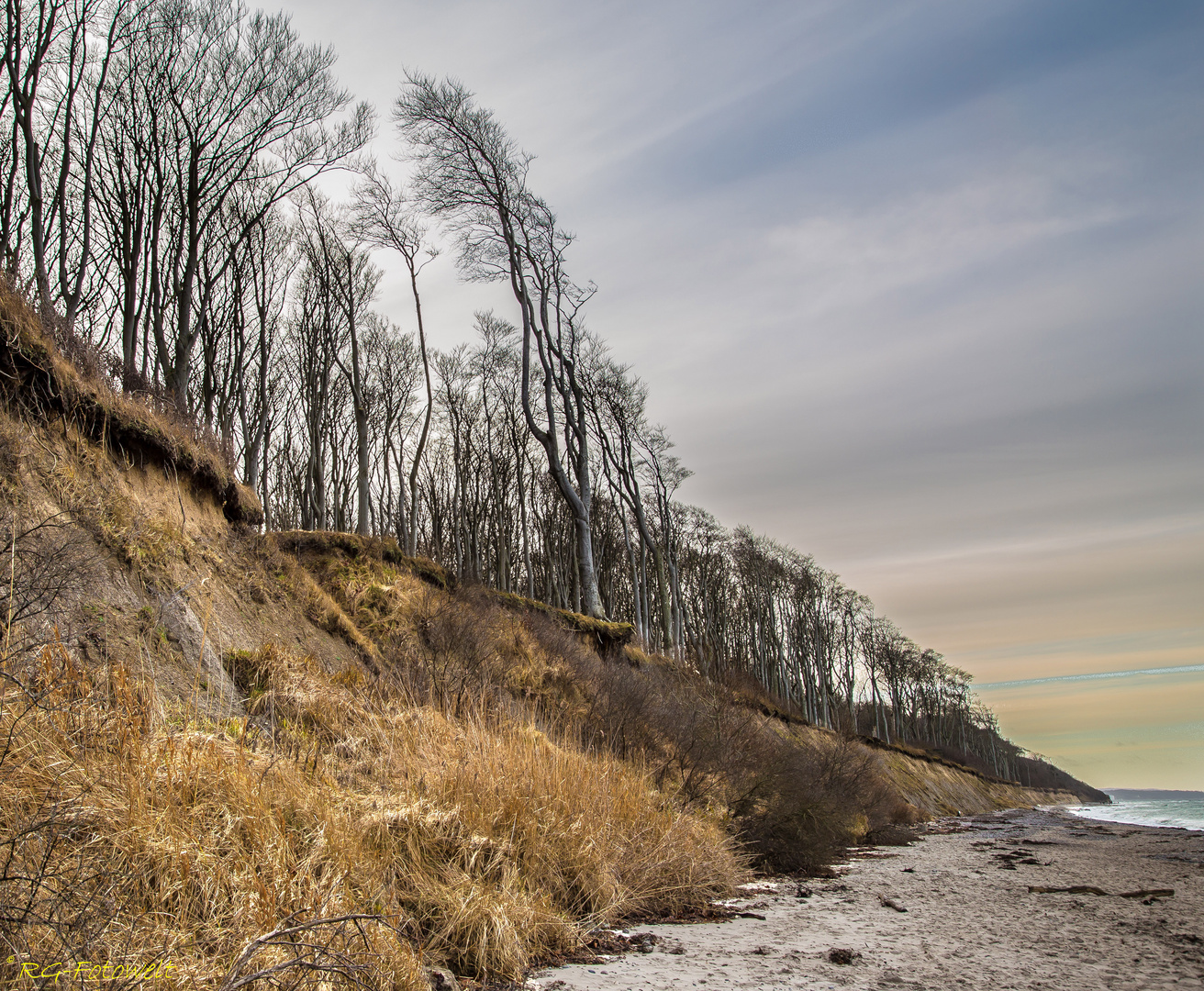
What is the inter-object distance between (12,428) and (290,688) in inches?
118

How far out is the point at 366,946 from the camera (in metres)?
2.83

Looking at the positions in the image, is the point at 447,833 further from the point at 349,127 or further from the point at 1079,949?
the point at 349,127

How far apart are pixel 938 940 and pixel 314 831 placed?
163 inches

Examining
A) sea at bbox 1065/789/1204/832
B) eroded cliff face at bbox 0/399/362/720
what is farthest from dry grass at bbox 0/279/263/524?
sea at bbox 1065/789/1204/832

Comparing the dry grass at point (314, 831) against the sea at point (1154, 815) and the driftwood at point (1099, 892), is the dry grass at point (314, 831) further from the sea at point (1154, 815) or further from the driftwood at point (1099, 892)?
the sea at point (1154, 815)

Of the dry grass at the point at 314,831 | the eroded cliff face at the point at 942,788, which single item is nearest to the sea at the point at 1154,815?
the eroded cliff face at the point at 942,788

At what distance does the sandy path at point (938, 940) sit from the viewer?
3.63 m

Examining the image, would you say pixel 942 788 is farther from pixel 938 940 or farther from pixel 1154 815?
pixel 938 940

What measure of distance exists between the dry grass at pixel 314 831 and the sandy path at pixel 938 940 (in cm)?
59

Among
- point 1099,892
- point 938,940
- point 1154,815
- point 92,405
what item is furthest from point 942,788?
point 92,405

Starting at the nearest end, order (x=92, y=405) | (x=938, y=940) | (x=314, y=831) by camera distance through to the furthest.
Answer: (x=314, y=831) < (x=938, y=940) < (x=92, y=405)

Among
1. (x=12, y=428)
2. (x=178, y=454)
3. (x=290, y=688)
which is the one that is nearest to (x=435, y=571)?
(x=178, y=454)

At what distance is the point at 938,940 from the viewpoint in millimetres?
4652

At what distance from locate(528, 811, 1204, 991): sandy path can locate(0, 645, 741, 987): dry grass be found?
0.59m
